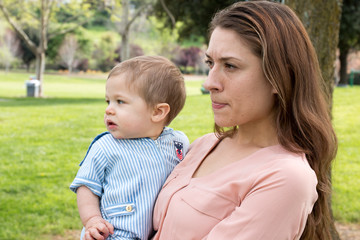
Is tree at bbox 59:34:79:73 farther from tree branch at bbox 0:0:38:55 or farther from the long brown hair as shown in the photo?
the long brown hair

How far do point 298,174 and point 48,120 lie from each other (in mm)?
10696

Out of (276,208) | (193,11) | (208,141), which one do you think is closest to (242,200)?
Result: (276,208)

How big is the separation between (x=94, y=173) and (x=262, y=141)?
78 centimetres

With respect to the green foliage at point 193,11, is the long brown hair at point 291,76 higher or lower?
lower

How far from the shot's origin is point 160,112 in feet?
7.28

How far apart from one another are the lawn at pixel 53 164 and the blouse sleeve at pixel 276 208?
1.29m

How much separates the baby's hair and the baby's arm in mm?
522

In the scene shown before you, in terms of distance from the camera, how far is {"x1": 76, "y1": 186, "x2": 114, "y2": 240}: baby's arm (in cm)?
197

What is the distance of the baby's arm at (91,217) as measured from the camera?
197cm

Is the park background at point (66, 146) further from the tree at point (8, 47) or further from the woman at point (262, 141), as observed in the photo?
the tree at point (8, 47)

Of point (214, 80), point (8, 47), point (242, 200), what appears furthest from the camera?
point (8, 47)

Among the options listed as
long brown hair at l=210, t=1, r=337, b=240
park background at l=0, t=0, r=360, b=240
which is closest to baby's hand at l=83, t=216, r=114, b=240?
long brown hair at l=210, t=1, r=337, b=240

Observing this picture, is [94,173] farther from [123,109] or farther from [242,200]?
[242,200]

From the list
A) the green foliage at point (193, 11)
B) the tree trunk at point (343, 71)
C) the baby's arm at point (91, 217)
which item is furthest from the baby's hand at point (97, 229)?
the tree trunk at point (343, 71)
